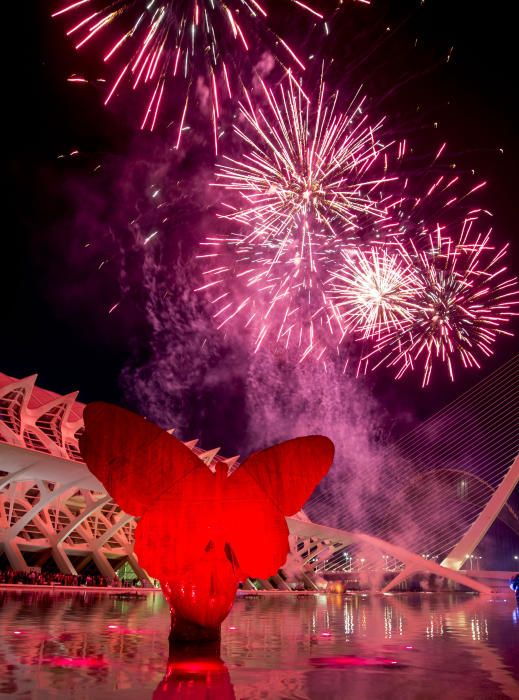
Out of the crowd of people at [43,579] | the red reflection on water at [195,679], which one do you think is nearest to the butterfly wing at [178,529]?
the red reflection on water at [195,679]

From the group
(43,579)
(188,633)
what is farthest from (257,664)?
(43,579)

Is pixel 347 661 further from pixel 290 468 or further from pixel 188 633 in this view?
pixel 290 468

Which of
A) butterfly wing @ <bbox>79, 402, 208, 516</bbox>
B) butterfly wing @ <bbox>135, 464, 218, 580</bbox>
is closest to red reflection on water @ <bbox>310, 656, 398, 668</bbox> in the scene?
butterfly wing @ <bbox>135, 464, 218, 580</bbox>

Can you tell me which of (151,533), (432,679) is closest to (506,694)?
(432,679)

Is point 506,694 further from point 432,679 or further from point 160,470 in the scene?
point 160,470

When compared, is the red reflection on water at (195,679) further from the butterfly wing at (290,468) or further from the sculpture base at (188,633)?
the butterfly wing at (290,468)
